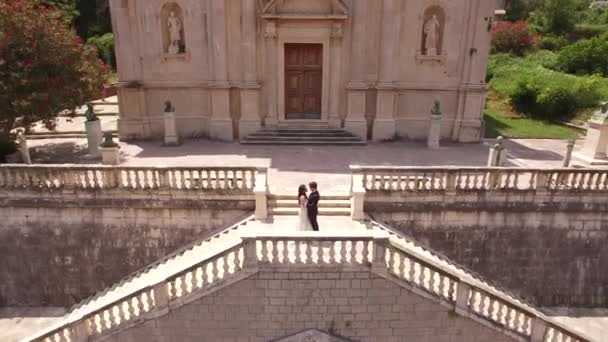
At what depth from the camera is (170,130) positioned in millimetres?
14914

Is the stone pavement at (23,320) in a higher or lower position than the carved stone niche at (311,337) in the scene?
lower

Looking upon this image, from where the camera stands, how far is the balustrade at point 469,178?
10.2 metres

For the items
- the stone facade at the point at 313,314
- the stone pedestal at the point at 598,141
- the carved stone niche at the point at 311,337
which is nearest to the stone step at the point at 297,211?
the stone facade at the point at 313,314

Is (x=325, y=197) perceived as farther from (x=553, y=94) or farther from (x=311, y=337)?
(x=553, y=94)

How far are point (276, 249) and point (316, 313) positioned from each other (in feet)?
4.72

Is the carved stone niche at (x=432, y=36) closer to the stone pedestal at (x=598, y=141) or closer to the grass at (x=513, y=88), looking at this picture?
the grass at (x=513, y=88)

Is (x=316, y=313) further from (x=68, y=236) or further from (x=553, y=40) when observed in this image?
(x=553, y=40)

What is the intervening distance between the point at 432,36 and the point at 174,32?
852 cm

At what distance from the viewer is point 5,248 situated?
10.7 meters

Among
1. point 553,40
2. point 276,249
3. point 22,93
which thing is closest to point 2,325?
point 22,93

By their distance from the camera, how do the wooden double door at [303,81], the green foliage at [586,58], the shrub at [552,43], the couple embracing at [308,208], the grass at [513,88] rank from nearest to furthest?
the couple embracing at [308,208]
the wooden double door at [303,81]
the grass at [513,88]
the green foliage at [586,58]
the shrub at [552,43]

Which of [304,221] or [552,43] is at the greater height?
[552,43]

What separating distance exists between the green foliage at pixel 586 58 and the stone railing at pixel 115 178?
2639 cm

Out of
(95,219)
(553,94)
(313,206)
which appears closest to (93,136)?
(95,219)
